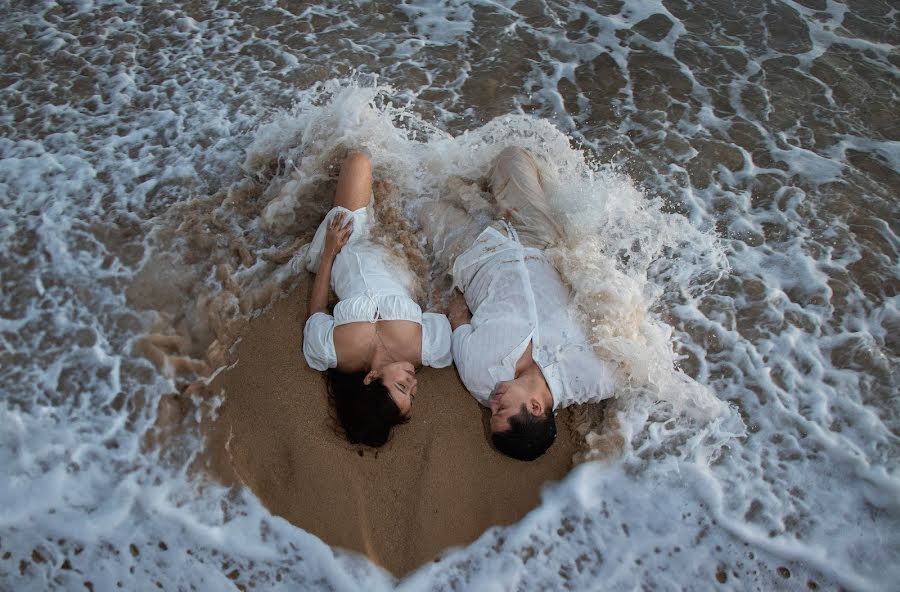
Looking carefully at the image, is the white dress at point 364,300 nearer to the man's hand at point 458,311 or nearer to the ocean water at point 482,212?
the man's hand at point 458,311

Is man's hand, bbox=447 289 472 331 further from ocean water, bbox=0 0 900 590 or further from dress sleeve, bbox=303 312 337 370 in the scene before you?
dress sleeve, bbox=303 312 337 370

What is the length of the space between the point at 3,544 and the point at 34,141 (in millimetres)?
3156

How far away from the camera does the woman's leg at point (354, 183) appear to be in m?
4.04

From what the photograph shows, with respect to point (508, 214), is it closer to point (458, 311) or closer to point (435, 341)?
point (458, 311)

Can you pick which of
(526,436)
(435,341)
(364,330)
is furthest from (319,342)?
(526,436)

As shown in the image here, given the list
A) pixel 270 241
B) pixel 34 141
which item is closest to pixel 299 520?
pixel 270 241

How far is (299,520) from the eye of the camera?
126 inches

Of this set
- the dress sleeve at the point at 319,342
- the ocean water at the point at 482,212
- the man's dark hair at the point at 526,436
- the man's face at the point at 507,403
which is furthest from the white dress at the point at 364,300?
the man's dark hair at the point at 526,436

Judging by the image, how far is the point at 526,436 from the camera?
10.8 ft

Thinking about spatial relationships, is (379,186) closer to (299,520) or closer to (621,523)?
(299,520)

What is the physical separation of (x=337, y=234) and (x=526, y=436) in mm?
1686

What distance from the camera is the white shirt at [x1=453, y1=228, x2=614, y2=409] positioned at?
138 inches

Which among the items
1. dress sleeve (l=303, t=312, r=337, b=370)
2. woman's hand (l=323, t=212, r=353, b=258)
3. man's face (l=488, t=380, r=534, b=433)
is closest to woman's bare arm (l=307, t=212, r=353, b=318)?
woman's hand (l=323, t=212, r=353, b=258)

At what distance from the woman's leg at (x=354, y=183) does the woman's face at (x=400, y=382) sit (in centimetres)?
115
